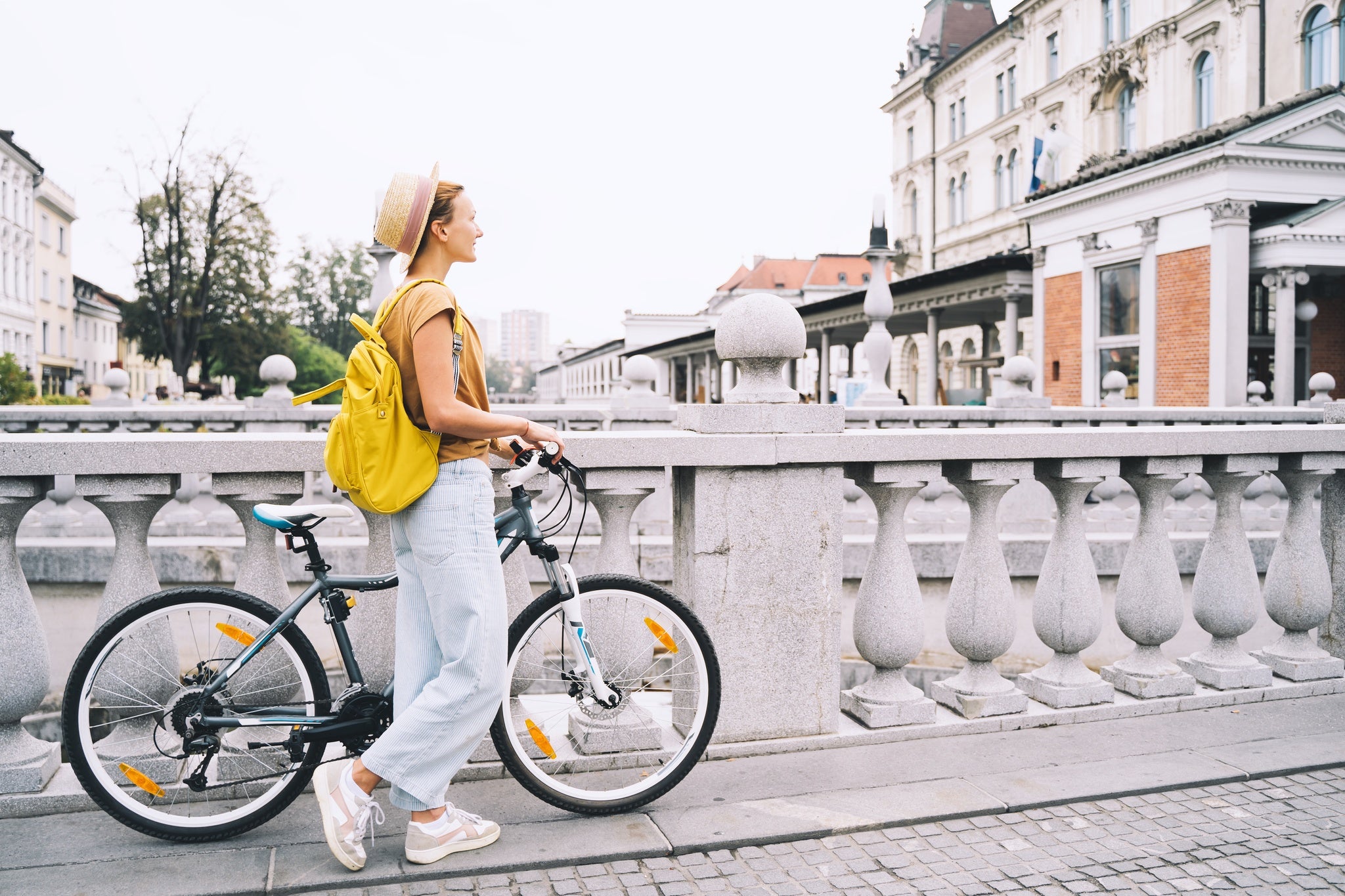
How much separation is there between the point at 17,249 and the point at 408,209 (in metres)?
68.5

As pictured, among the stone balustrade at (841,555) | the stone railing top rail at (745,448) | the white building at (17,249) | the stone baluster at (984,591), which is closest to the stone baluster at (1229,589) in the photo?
the stone balustrade at (841,555)

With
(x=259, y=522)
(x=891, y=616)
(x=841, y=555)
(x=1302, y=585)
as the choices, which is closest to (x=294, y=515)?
(x=259, y=522)

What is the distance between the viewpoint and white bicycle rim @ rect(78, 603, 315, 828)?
291 cm

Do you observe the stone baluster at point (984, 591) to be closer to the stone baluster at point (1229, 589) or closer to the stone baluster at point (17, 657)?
the stone baluster at point (1229, 589)

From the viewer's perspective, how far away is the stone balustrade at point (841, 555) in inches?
124

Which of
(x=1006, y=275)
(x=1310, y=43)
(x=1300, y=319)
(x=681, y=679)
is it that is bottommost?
(x=681, y=679)

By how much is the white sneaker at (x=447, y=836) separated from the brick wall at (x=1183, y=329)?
19248mm

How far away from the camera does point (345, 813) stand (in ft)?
9.21

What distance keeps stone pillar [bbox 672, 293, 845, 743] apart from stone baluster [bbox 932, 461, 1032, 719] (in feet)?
1.79

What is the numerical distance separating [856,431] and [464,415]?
1.62 meters

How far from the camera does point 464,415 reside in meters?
2.70

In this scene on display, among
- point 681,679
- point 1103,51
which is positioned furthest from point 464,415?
point 1103,51

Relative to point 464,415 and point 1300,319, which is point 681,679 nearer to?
point 464,415

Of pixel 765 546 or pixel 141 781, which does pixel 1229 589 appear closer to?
pixel 765 546
